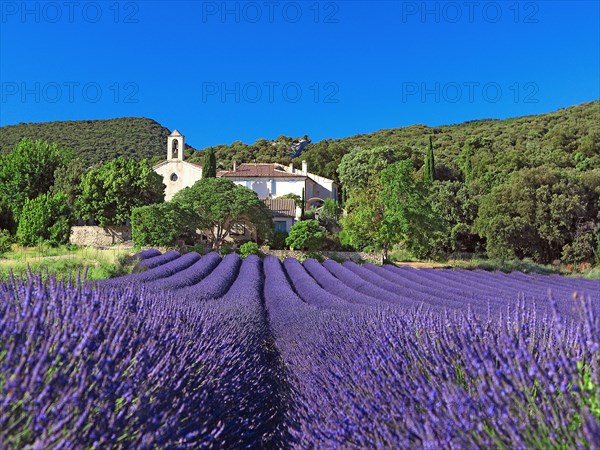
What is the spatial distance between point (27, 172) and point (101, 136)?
46.3 meters

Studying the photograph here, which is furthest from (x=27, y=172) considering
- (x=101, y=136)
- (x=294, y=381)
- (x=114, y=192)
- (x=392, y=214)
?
(x=101, y=136)

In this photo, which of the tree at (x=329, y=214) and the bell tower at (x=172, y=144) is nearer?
the tree at (x=329, y=214)

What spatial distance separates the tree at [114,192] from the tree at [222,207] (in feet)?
8.95

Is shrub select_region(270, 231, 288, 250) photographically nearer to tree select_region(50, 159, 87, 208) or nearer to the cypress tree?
tree select_region(50, 159, 87, 208)

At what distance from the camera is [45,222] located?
25438mm

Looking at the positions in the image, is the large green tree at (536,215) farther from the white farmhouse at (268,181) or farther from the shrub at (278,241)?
the white farmhouse at (268,181)

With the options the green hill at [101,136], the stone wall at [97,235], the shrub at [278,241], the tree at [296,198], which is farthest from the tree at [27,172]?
the green hill at [101,136]

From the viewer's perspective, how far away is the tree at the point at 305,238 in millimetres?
24922

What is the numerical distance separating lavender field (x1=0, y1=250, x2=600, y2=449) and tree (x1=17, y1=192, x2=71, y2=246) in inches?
924

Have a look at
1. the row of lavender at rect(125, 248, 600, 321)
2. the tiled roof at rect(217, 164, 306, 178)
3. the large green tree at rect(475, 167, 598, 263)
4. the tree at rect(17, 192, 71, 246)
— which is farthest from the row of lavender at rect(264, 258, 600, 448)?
the tiled roof at rect(217, 164, 306, 178)

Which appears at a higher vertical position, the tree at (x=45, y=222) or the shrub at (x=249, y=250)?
the tree at (x=45, y=222)

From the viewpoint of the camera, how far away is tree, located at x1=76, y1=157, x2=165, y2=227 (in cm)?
2748

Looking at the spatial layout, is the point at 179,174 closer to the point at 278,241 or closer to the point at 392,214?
the point at 278,241

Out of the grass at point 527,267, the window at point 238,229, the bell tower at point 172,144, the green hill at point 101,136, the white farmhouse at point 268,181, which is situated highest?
the green hill at point 101,136
